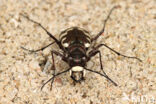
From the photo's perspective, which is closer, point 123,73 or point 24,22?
point 123,73

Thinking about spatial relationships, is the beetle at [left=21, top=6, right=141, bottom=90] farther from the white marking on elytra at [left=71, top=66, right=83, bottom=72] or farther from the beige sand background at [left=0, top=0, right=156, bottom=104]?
the beige sand background at [left=0, top=0, right=156, bottom=104]

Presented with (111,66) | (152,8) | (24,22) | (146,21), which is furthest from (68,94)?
(152,8)

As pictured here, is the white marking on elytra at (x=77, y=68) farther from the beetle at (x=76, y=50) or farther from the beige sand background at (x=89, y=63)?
the beige sand background at (x=89, y=63)

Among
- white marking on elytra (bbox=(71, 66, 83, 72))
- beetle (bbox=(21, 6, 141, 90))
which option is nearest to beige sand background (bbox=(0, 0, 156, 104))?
beetle (bbox=(21, 6, 141, 90))

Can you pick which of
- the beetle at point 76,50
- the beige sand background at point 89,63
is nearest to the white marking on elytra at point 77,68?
the beetle at point 76,50

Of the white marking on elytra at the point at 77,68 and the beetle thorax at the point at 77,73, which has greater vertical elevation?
the white marking on elytra at the point at 77,68

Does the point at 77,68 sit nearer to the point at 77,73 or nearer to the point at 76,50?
the point at 77,73

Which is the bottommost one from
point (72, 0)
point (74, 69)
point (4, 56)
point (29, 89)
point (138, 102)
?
point (138, 102)

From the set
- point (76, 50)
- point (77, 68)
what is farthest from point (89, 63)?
point (77, 68)

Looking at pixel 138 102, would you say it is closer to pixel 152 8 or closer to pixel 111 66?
pixel 111 66
